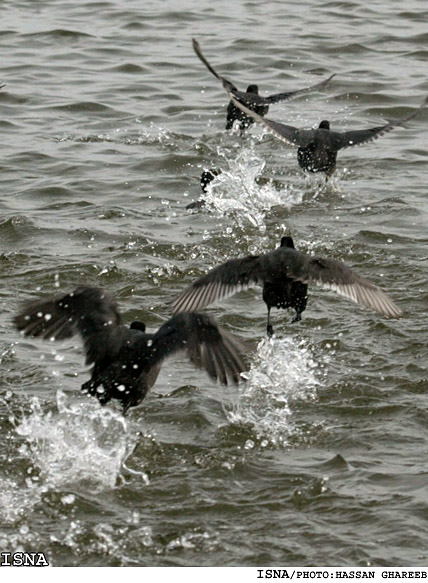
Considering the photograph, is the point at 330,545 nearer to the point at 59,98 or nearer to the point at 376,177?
the point at 376,177

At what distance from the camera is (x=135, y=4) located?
16.4 metres

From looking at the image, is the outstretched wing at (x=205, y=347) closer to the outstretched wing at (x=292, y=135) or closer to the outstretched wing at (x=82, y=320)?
the outstretched wing at (x=82, y=320)

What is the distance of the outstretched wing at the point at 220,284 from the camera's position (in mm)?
6555

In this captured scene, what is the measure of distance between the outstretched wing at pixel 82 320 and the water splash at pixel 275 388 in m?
0.81

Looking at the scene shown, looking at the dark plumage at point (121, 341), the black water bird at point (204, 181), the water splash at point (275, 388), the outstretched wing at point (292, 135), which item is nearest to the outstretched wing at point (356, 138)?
the outstretched wing at point (292, 135)

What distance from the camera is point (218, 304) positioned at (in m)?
7.55

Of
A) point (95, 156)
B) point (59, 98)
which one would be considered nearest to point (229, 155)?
point (95, 156)

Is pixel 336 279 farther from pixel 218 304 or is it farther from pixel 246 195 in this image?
pixel 246 195

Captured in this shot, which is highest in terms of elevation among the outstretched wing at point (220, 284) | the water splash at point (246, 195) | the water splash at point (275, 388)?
the outstretched wing at point (220, 284)

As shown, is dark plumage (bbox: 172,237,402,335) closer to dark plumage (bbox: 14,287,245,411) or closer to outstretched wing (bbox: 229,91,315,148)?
dark plumage (bbox: 14,287,245,411)

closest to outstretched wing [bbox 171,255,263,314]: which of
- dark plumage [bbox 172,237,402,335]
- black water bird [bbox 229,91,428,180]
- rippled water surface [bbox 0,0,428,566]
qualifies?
dark plumage [bbox 172,237,402,335]

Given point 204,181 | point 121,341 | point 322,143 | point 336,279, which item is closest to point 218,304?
point 336,279

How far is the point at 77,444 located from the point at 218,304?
2.12 metres

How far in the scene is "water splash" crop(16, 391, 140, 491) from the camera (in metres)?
5.48
